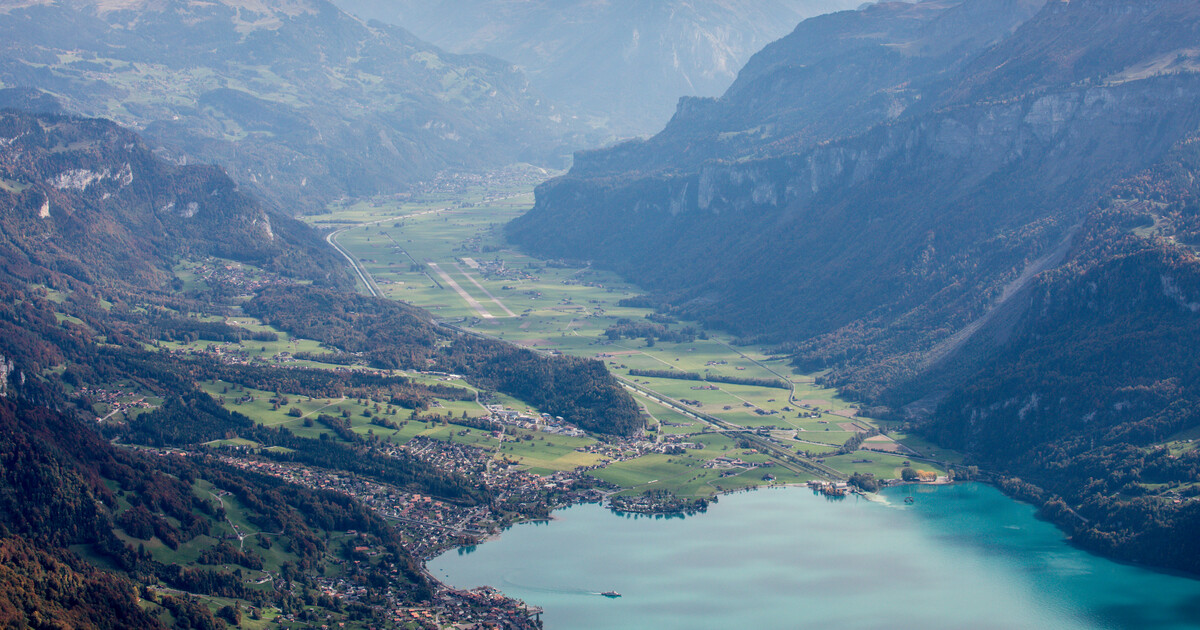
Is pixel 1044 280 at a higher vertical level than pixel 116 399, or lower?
higher

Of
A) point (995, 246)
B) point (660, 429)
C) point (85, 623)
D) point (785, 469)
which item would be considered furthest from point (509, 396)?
point (85, 623)

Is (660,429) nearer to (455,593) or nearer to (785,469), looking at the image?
(785,469)

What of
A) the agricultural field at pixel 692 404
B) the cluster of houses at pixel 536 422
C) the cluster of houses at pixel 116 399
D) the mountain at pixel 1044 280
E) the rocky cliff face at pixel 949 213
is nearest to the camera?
the mountain at pixel 1044 280

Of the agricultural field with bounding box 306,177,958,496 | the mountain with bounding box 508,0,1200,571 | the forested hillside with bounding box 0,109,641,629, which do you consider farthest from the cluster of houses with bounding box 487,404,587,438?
the mountain with bounding box 508,0,1200,571

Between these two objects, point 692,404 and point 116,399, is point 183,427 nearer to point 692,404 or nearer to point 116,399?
point 116,399

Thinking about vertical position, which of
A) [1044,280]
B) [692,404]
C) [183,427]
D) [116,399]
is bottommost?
[183,427]

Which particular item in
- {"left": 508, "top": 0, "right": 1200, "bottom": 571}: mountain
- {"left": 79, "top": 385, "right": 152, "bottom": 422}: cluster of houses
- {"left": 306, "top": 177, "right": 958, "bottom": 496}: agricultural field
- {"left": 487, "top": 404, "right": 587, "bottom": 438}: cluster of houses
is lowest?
{"left": 79, "top": 385, "right": 152, "bottom": 422}: cluster of houses

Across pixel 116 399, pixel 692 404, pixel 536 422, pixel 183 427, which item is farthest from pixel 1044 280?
pixel 116 399

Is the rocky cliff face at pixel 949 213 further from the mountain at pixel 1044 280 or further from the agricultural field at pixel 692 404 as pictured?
the agricultural field at pixel 692 404

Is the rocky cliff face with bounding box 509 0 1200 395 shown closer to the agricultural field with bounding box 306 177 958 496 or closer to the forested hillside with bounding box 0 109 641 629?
the agricultural field with bounding box 306 177 958 496

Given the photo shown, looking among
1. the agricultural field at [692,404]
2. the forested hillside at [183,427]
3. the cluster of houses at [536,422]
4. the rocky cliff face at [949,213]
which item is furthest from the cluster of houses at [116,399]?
the rocky cliff face at [949,213]

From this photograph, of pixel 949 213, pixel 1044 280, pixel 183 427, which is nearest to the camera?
pixel 183 427
